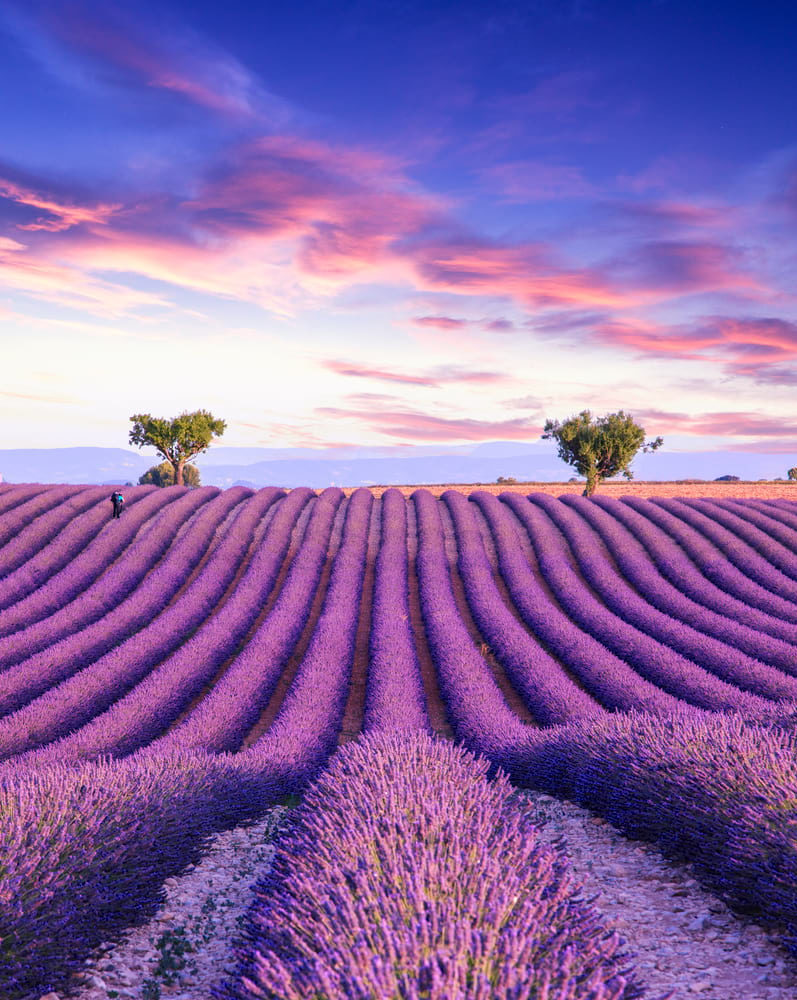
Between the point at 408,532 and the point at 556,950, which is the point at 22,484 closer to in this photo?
the point at 408,532

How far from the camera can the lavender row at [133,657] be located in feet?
27.1

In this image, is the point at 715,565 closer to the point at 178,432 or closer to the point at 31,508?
the point at 31,508

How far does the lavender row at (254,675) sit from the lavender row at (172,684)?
282 mm

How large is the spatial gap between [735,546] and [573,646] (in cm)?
797

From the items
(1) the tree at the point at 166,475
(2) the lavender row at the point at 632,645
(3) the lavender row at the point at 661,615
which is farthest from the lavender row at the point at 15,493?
(1) the tree at the point at 166,475

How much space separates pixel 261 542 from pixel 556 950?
16.1 m

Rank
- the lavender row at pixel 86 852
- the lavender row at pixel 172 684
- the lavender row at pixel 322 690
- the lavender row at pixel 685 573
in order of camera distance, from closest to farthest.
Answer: the lavender row at pixel 86 852
the lavender row at pixel 322 690
the lavender row at pixel 172 684
the lavender row at pixel 685 573

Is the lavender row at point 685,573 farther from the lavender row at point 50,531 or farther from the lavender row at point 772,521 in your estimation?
the lavender row at point 50,531

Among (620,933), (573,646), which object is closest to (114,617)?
(573,646)

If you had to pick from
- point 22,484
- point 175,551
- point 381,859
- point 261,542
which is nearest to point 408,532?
point 261,542

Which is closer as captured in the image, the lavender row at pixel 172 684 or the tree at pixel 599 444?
the lavender row at pixel 172 684

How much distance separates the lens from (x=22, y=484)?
23.2 m

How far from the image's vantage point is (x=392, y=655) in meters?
10.8

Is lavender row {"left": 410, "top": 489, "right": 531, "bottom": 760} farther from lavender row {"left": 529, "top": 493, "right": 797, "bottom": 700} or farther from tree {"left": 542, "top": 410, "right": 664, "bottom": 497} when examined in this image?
tree {"left": 542, "top": 410, "right": 664, "bottom": 497}
